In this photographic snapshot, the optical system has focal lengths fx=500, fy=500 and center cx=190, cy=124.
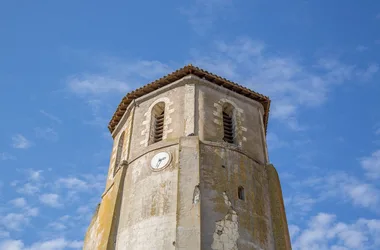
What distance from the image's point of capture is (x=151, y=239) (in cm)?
1350

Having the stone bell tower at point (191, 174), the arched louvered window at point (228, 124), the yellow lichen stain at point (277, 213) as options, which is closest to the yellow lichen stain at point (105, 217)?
the stone bell tower at point (191, 174)

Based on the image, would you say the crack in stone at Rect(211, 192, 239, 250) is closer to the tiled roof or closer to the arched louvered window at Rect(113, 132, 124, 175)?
the arched louvered window at Rect(113, 132, 124, 175)

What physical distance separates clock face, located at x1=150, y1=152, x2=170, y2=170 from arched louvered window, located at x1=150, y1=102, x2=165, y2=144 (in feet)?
4.15

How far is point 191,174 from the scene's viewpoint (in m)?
14.7

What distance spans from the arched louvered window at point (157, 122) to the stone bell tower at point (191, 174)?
1.4 inches

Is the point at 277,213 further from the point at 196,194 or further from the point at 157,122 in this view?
the point at 157,122

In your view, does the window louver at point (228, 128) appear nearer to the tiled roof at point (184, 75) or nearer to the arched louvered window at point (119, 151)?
the tiled roof at point (184, 75)

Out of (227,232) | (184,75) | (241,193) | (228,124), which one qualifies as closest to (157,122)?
(184,75)

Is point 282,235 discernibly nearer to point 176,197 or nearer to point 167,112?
point 176,197

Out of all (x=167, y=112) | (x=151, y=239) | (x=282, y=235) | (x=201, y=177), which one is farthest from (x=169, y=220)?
(x=167, y=112)

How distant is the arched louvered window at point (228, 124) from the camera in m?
17.0

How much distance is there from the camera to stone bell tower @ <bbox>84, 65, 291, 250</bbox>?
13.8 metres

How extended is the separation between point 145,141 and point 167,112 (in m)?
1.33

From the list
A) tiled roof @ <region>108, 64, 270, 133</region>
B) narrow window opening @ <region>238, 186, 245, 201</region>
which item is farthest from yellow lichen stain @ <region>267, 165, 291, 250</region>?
tiled roof @ <region>108, 64, 270, 133</region>
